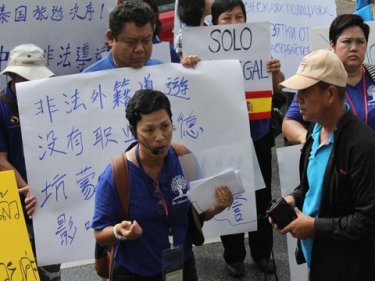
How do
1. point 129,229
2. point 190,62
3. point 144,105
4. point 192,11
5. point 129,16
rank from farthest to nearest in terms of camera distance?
point 192,11
point 190,62
point 129,16
point 144,105
point 129,229

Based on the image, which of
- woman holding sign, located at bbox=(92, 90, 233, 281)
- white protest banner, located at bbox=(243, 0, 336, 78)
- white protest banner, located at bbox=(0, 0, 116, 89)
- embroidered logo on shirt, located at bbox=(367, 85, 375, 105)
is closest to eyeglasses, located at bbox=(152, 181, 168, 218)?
woman holding sign, located at bbox=(92, 90, 233, 281)

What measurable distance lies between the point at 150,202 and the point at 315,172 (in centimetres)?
69

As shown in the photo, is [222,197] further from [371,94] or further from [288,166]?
[371,94]

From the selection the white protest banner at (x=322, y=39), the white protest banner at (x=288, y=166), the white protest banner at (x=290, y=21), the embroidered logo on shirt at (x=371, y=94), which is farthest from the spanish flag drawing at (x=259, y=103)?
the white protest banner at (x=290, y=21)

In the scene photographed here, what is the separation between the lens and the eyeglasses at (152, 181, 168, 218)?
7.54ft

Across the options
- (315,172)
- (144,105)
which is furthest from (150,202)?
(315,172)

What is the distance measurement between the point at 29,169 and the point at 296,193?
1.29 m

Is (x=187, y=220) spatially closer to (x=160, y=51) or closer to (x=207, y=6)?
(x=160, y=51)

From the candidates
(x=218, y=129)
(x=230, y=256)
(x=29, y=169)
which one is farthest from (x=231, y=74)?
(x=230, y=256)

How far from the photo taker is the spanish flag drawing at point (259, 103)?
350 centimetres

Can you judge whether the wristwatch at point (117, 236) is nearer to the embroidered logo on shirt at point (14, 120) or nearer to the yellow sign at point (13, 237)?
the yellow sign at point (13, 237)

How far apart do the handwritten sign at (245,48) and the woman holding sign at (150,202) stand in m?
1.15

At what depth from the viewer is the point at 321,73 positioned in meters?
2.27

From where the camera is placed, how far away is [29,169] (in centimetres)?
280
